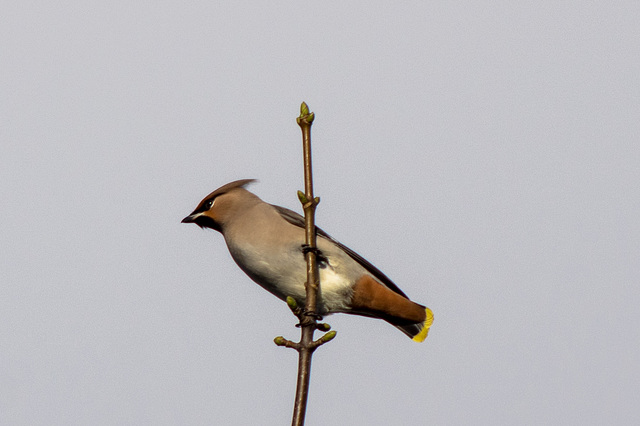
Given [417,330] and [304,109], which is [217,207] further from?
[304,109]

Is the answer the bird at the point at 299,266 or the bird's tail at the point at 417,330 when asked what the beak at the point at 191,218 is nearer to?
the bird at the point at 299,266

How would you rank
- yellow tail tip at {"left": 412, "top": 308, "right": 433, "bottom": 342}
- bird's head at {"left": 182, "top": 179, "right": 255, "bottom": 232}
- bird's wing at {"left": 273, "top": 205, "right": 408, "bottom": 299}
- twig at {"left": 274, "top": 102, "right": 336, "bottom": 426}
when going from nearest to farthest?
twig at {"left": 274, "top": 102, "right": 336, "bottom": 426} < bird's wing at {"left": 273, "top": 205, "right": 408, "bottom": 299} < yellow tail tip at {"left": 412, "top": 308, "right": 433, "bottom": 342} < bird's head at {"left": 182, "top": 179, "right": 255, "bottom": 232}

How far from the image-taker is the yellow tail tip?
5570 mm

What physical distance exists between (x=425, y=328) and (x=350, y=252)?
797 mm

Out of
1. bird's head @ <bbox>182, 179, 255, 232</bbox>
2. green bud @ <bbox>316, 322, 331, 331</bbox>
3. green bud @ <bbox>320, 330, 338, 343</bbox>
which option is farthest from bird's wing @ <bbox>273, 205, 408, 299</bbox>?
green bud @ <bbox>320, 330, 338, 343</bbox>

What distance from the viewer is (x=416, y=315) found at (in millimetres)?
5469

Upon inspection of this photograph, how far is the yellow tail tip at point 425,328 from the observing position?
557 cm

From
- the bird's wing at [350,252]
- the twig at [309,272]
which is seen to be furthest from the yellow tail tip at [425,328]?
the twig at [309,272]

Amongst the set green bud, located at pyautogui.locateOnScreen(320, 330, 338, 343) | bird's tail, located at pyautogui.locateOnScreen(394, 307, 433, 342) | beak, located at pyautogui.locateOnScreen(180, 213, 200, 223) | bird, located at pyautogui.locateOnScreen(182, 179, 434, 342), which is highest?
beak, located at pyautogui.locateOnScreen(180, 213, 200, 223)

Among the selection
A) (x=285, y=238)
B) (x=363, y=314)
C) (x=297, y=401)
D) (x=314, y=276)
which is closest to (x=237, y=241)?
(x=285, y=238)

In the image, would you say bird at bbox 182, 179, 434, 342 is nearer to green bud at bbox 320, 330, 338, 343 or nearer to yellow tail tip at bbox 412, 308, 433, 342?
yellow tail tip at bbox 412, 308, 433, 342

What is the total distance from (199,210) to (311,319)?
249 centimetres

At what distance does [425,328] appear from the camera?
18.8 ft

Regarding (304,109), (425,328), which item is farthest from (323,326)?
(425,328)
